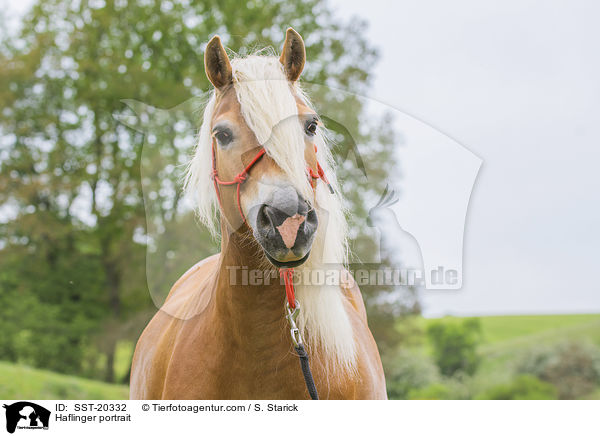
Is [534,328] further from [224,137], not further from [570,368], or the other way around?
[224,137]

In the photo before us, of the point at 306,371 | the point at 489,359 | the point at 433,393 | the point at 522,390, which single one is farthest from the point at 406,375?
the point at 306,371

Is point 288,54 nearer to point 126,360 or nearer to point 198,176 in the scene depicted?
point 198,176

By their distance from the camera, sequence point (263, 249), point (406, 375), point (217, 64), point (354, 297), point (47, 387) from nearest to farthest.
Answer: point (263, 249) → point (217, 64) → point (354, 297) → point (47, 387) → point (406, 375)

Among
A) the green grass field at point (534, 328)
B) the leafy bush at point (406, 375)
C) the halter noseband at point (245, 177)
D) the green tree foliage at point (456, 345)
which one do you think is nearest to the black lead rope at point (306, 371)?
the halter noseband at point (245, 177)

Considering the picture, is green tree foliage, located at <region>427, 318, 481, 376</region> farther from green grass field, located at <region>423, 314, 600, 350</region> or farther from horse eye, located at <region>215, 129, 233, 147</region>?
horse eye, located at <region>215, 129, 233, 147</region>

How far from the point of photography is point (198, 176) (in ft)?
7.74

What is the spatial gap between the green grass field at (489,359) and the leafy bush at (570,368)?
8.8 inches

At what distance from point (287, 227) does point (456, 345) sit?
981 cm

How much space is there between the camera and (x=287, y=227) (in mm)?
1753
